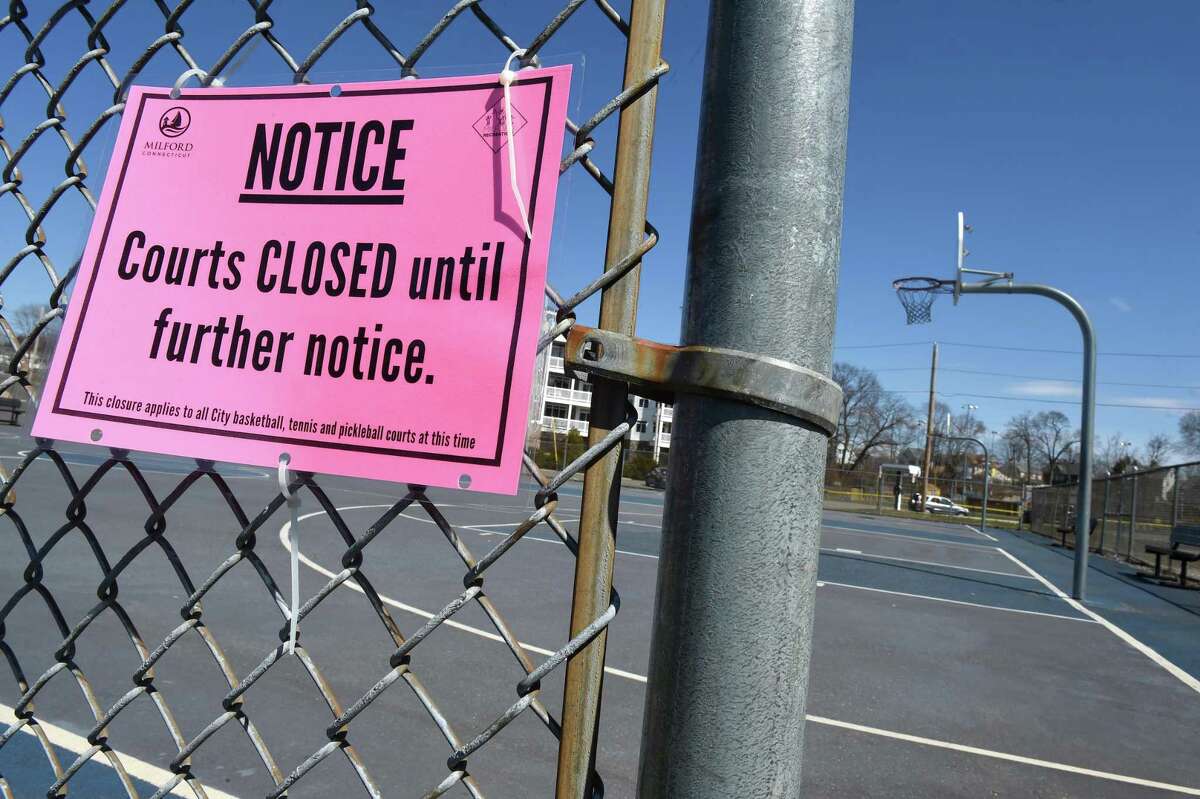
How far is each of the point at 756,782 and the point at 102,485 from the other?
1677 centimetres

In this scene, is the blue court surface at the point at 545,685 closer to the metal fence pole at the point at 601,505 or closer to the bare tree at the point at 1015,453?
the metal fence pole at the point at 601,505

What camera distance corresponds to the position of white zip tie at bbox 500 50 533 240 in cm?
105

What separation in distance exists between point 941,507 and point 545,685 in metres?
65.0

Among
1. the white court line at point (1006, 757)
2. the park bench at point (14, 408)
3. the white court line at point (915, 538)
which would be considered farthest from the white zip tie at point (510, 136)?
the white court line at point (915, 538)

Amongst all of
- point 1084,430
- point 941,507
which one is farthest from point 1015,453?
point 1084,430

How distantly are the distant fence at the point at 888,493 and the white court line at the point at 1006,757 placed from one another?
3397 cm

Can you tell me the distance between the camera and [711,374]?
2.55 feet

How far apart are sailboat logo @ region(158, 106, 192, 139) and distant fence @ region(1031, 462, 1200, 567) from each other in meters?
18.9

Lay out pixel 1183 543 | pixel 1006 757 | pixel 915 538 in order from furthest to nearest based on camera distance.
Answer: pixel 915 538
pixel 1183 543
pixel 1006 757

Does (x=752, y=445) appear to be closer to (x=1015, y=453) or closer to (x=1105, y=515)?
(x=1105, y=515)

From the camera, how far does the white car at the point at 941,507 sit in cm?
5682

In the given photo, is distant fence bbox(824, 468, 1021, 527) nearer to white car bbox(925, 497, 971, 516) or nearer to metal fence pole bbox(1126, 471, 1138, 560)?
white car bbox(925, 497, 971, 516)

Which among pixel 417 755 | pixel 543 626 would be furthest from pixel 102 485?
pixel 417 755

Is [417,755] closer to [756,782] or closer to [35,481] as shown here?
[756,782]
